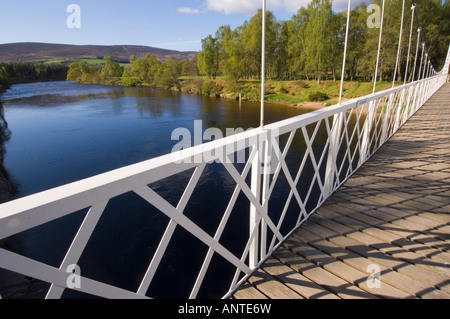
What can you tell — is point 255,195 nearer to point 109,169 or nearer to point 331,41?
point 109,169

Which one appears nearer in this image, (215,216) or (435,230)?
(435,230)

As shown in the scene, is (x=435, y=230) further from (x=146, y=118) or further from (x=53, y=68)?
(x=53, y=68)

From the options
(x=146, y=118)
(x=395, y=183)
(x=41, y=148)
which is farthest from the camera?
(x=146, y=118)

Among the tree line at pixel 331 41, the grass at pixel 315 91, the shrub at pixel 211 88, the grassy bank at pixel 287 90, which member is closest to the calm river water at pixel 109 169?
the grass at pixel 315 91

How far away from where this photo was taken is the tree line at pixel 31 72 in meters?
53.3

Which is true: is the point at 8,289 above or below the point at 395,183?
below

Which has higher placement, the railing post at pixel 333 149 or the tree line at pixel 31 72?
the tree line at pixel 31 72

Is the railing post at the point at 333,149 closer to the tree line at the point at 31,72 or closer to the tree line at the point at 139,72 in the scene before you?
the tree line at the point at 139,72

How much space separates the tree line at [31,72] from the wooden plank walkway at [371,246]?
64.9 metres

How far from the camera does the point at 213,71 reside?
151ft

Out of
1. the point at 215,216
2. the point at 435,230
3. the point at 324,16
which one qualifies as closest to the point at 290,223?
the point at 215,216

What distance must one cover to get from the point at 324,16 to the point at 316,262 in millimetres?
33993

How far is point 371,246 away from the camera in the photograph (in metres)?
2.13

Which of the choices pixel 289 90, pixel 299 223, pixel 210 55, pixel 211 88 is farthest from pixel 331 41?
pixel 299 223
